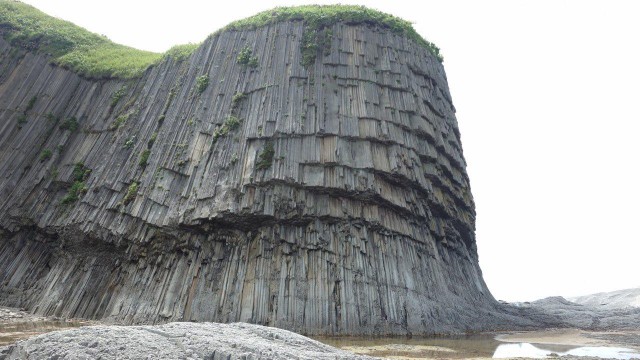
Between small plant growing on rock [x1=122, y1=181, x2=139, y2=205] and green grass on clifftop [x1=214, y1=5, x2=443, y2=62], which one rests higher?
green grass on clifftop [x1=214, y1=5, x2=443, y2=62]

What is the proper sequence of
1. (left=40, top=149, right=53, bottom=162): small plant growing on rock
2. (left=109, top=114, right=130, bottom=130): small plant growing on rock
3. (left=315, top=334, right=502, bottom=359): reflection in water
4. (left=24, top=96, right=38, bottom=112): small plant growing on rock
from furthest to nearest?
1. (left=24, top=96, right=38, bottom=112): small plant growing on rock
2. (left=40, top=149, right=53, bottom=162): small plant growing on rock
3. (left=109, top=114, right=130, bottom=130): small plant growing on rock
4. (left=315, top=334, right=502, bottom=359): reflection in water

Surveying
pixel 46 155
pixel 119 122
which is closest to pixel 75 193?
pixel 46 155

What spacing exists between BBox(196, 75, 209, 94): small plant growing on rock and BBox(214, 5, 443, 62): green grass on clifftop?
4688mm

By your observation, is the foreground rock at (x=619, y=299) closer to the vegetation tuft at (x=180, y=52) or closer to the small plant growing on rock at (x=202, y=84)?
the small plant growing on rock at (x=202, y=84)

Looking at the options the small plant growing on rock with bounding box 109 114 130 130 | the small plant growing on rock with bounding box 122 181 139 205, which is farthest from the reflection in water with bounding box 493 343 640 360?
the small plant growing on rock with bounding box 109 114 130 130

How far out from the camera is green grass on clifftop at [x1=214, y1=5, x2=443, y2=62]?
35281 mm

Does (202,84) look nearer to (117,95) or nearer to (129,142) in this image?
(129,142)

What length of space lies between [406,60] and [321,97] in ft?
26.3

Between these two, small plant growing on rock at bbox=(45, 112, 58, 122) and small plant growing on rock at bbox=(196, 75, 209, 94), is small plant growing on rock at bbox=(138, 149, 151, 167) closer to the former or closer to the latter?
small plant growing on rock at bbox=(196, 75, 209, 94)

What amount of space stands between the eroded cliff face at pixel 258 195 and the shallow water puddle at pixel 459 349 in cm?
250

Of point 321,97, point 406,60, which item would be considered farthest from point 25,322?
point 406,60

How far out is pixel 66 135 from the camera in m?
40.6

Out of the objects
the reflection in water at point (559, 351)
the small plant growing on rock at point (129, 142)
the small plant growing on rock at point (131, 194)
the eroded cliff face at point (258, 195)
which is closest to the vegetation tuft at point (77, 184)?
the eroded cliff face at point (258, 195)

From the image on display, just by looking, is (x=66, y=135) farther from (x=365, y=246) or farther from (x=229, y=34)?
(x=365, y=246)
